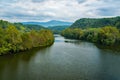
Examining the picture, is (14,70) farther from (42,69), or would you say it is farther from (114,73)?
(114,73)

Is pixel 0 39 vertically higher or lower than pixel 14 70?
higher

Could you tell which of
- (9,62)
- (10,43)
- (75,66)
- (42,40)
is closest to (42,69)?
(75,66)

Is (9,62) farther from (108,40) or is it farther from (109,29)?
(109,29)

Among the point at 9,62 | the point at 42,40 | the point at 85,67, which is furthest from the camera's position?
the point at 42,40

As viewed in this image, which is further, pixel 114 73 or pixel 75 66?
pixel 75 66

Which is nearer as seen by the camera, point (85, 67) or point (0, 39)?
point (85, 67)

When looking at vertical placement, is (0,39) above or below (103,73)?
above

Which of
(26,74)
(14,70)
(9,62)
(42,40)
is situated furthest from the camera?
(42,40)

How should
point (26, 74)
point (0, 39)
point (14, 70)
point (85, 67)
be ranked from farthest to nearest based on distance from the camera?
1. point (0, 39)
2. point (85, 67)
3. point (14, 70)
4. point (26, 74)

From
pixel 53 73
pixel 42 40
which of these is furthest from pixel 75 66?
pixel 42 40
